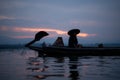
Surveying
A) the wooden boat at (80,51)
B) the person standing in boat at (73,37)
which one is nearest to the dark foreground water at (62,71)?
the wooden boat at (80,51)

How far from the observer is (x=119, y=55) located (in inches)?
1594

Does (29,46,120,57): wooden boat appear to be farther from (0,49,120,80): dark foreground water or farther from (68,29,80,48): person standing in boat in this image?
(0,49,120,80): dark foreground water

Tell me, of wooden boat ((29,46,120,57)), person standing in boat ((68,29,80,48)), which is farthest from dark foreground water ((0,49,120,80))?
person standing in boat ((68,29,80,48))

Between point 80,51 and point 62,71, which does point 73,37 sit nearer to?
point 80,51

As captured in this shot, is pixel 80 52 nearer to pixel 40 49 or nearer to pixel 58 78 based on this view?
pixel 40 49

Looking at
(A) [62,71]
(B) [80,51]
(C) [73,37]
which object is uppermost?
(C) [73,37]

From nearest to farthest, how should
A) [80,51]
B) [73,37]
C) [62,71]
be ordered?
1. [62,71]
2. [80,51]
3. [73,37]

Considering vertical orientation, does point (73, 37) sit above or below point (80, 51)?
above

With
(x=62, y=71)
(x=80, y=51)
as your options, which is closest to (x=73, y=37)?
(x=80, y=51)

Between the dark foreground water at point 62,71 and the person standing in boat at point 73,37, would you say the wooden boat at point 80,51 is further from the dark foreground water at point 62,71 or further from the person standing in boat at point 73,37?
the dark foreground water at point 62,71

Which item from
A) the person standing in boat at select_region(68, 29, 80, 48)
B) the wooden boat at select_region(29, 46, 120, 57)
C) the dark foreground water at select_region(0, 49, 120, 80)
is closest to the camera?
the dark foreground water at select_region(0, 49, 120, 80)

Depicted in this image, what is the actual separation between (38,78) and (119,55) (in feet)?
85.1

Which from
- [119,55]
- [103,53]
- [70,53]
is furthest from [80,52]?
[119,55]

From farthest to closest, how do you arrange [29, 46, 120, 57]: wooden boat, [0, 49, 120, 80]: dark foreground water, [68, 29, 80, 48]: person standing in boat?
[68, 29, 80, 48]: person standing in boat < [29, 46, 120, 57]: wooden boat < [0, 49, 120, 80]: dark foreground water
